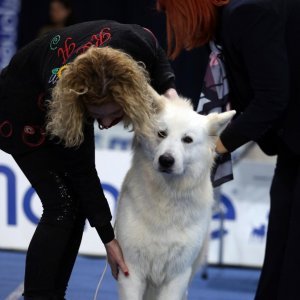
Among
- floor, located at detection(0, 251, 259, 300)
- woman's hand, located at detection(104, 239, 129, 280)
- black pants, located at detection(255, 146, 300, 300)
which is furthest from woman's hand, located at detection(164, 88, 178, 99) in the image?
floor, located at detection(0, 251, 259, 300)

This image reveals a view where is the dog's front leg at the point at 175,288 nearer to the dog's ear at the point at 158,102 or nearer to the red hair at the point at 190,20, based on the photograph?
the dog's ear at the point at 158,102

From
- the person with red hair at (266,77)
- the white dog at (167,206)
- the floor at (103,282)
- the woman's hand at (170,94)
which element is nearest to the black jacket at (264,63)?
the person with red hair at (266,77)

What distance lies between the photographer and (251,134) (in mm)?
2805

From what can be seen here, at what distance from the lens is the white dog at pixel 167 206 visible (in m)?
2.88

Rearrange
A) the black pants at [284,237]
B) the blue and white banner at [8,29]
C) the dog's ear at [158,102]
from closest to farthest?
the dog's ear at [158,102], the black pants at [284,237], the blue and white banner at [8,29]

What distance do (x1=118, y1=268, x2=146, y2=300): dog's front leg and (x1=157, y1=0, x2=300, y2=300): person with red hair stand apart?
58 centimetres

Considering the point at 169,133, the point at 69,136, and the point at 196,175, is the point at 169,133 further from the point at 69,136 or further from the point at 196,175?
the point at 69,136

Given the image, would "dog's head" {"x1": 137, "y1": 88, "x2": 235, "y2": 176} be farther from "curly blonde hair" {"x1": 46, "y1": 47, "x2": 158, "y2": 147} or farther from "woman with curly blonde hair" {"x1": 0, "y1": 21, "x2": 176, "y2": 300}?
"curly blonde hair" {"x1": 46, "y1": 47, "x2": 158, "y2": 147}

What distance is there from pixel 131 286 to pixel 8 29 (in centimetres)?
502

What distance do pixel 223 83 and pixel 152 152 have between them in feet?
1.40

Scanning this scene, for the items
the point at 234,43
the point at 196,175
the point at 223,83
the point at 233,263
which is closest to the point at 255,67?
the point at 234,43

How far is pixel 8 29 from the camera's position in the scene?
7.42 metres

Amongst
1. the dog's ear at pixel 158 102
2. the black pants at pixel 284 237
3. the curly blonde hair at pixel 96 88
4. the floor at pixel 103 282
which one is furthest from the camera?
the floor at pixel 103 282

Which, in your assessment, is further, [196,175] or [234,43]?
[196,175]
